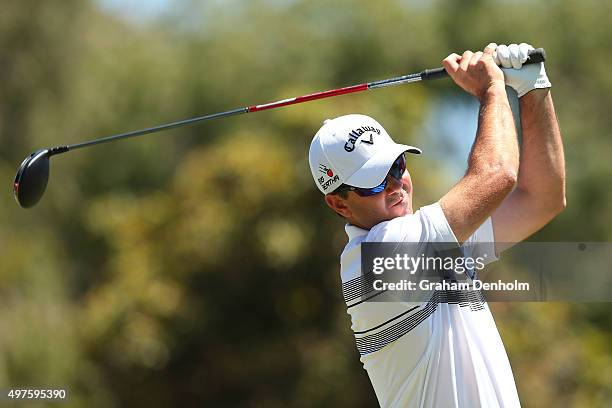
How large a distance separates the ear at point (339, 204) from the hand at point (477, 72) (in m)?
0.51

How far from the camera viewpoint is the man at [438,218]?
112 inches

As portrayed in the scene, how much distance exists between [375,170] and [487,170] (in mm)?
348

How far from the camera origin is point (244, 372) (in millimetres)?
10219

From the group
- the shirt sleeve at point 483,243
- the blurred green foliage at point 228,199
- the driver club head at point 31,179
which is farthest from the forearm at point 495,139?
the blurred green foliage at point 228,199

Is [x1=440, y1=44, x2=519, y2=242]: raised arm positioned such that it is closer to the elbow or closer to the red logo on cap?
the elbow

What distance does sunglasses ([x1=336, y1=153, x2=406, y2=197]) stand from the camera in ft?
9.93

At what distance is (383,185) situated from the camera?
3.03m

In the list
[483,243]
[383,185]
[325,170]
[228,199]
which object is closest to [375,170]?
[383,185]

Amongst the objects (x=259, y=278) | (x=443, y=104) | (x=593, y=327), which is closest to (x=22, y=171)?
(x=259, y=278)

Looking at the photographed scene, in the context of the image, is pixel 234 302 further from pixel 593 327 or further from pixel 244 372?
pixel 593 327

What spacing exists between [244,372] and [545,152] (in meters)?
7.31

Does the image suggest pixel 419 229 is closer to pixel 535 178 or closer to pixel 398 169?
pixel 398 169

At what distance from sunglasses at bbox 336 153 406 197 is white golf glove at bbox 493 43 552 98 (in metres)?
0.42

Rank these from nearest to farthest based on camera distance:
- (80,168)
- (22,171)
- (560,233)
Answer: (22,171) < (560,233) < (80,168)
